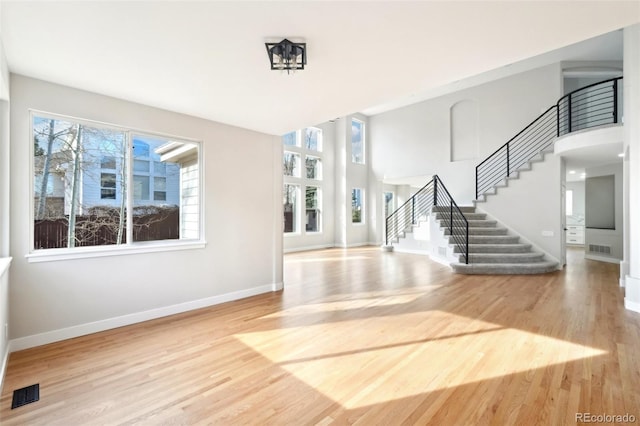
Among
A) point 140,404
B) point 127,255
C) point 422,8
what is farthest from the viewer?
point 127,255

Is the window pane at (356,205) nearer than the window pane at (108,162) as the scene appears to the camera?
No

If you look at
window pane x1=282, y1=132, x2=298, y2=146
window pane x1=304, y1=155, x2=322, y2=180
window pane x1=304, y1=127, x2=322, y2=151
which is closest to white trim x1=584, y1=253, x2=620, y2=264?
window pane x1=304, y1=155, x2=322, y2=180

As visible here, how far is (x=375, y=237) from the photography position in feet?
38.0

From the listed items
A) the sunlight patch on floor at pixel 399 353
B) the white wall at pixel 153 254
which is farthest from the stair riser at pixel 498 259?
the white wall at pixel 153 254

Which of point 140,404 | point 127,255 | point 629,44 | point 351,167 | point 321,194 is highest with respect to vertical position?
point 629,44

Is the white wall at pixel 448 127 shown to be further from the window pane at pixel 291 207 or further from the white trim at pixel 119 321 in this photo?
the white trim at pixel 119 321

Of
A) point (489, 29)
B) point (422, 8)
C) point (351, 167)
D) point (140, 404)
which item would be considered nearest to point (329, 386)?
point (140, 404)

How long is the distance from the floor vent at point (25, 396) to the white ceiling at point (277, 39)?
2530mm

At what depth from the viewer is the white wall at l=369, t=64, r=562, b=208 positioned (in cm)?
809

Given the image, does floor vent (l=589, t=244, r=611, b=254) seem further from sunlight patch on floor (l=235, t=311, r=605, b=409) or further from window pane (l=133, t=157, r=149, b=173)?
window pane (l=133, t=157, r=149, b=173)

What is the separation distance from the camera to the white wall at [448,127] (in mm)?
8094

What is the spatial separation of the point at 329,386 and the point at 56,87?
3720 millimetres

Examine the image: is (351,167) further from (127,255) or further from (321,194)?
(127,255)

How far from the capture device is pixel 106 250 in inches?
127
